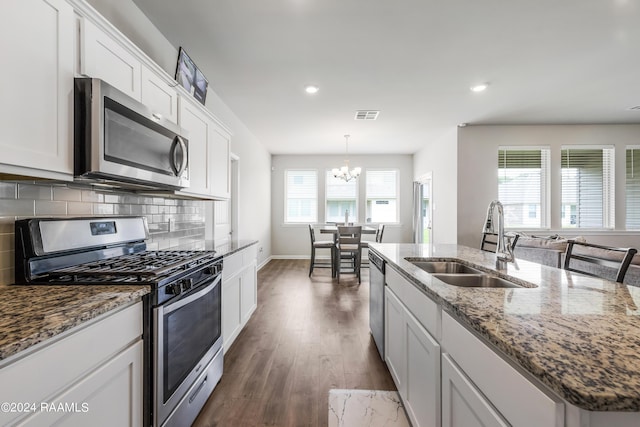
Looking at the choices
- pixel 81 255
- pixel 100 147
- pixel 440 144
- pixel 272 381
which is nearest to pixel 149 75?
pixel 100 147

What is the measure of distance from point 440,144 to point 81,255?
5.80 metres

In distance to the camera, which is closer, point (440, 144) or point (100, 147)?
point (100, 147)

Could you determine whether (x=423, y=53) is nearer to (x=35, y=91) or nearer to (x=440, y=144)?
(x=35, y=91)

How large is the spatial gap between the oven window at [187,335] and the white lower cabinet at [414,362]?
1157mm

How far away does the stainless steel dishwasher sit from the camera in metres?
2.21

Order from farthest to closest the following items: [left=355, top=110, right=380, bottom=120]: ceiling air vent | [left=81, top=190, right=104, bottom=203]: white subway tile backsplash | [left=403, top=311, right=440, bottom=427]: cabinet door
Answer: [left=355, top=110, right=380, bottom=120]: ceiling air vent < [left=81, top=190, right=104, bottom=203]: white subway tile backsplash < [left=403, top=311, right=440, bottom=427]: cabinet door

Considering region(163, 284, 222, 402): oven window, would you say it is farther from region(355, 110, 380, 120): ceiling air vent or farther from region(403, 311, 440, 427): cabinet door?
region(355, 110, 380, 120): ceiling air vent

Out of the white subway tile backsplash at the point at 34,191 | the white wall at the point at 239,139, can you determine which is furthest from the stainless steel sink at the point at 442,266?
the white wall at the point at 239,139

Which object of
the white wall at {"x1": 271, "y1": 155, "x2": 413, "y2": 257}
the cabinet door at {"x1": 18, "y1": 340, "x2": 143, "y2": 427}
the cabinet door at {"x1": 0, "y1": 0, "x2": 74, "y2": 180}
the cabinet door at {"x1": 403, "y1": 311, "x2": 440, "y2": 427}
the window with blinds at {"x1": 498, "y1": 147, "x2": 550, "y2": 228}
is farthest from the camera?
the white wall at {"x1": 271, "y1": 155, "x2": 413, "y2": 257}

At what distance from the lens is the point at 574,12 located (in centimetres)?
217

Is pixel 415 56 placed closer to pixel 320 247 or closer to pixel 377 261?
pixel 377 261

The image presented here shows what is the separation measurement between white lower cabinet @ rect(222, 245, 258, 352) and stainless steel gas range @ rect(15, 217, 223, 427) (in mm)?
354

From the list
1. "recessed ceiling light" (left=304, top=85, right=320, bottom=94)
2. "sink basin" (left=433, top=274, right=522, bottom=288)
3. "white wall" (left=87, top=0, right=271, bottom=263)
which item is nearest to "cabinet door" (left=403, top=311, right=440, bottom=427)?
"sink basin" (left=433, top=274, right=522, bottom=288)

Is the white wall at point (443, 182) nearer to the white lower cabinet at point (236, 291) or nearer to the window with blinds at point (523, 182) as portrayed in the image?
the window with blinds at point (523, 182)
